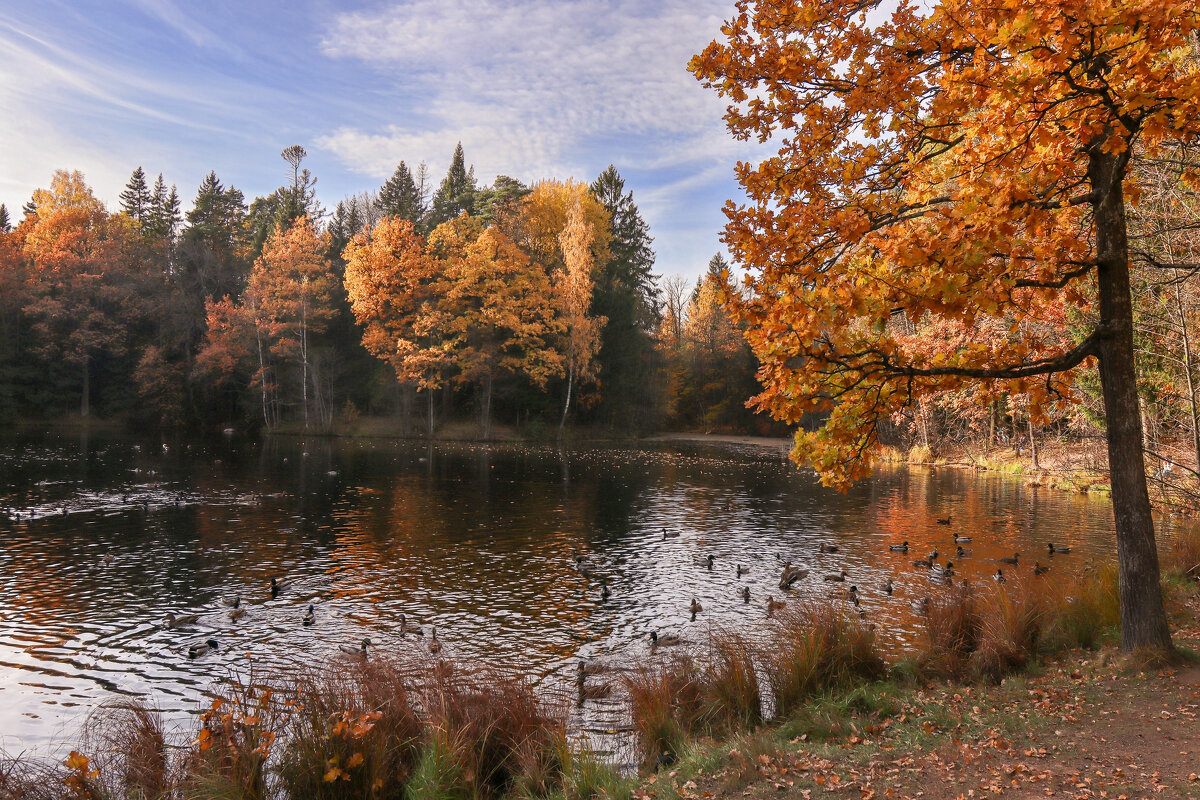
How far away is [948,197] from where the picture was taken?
7.79m

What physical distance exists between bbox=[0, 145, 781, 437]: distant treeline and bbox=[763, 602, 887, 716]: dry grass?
41498 mm

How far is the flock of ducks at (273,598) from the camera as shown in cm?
1112

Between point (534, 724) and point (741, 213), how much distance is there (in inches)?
216

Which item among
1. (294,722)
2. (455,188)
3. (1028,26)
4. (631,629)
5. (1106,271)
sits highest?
(455,188)

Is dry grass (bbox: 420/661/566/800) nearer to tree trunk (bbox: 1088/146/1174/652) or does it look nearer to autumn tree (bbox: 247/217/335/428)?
tree trunk (bbox: 1088/146/1174/652)

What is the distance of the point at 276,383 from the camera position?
5575cm

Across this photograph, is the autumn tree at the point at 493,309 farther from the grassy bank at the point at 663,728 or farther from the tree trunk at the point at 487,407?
the grassy bank at the point at 663,728

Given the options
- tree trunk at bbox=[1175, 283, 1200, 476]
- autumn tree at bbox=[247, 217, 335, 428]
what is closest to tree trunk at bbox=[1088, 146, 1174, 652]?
tree trunk at bbox=[1175, 283, 1200, 476]

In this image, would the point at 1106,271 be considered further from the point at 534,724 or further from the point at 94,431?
the point at 94,431

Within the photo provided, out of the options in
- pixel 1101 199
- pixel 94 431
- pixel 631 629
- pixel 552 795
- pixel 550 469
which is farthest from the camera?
pixel 94 431

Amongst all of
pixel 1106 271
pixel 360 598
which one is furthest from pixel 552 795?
pixel 360 598

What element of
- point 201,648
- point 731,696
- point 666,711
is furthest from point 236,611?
point 731,696

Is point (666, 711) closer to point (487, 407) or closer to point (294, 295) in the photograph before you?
point (487, 407)

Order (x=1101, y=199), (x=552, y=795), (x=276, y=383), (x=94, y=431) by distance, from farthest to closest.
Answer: (x=276, y=383) < (x=94, y=431) < (x=1101, y=199) < (x=552, y=795)
